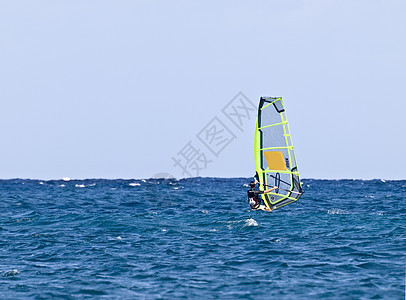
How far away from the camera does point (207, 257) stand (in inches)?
609

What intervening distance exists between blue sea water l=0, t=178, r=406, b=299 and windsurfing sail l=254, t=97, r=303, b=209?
1.97 m

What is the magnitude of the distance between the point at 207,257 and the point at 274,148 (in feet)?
22.8

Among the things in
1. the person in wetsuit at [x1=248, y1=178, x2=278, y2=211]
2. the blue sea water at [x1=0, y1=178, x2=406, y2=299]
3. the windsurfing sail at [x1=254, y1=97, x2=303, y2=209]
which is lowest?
the blue sea water at [x1=0, y1=178, x2=406, y2=299]

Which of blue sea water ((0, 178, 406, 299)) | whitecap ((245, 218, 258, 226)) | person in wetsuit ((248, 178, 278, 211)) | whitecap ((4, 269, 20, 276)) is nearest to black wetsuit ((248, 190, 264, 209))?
person in wetsuit ((248, 178, 278, 211))

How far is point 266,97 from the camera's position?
813 inches

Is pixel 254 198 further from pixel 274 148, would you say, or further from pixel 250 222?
pixel 274 148

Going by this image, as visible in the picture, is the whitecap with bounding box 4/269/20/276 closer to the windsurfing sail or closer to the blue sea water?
the blue sea water

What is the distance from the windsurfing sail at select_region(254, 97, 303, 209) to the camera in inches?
816

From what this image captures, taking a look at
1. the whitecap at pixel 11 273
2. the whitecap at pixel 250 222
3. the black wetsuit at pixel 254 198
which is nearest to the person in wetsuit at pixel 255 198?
the black wetsuit at pixel 254 198

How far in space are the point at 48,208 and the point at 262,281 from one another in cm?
2246

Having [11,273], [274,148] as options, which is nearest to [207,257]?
[11,273]

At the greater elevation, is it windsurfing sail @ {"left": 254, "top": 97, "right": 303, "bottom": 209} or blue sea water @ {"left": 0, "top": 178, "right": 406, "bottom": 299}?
windsurfing sail @ {"left": 254, "top": 97, "right": 303, "bottom": 209}

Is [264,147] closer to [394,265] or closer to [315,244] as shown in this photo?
[315,244]

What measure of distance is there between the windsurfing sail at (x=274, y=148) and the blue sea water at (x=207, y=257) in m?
1.97
